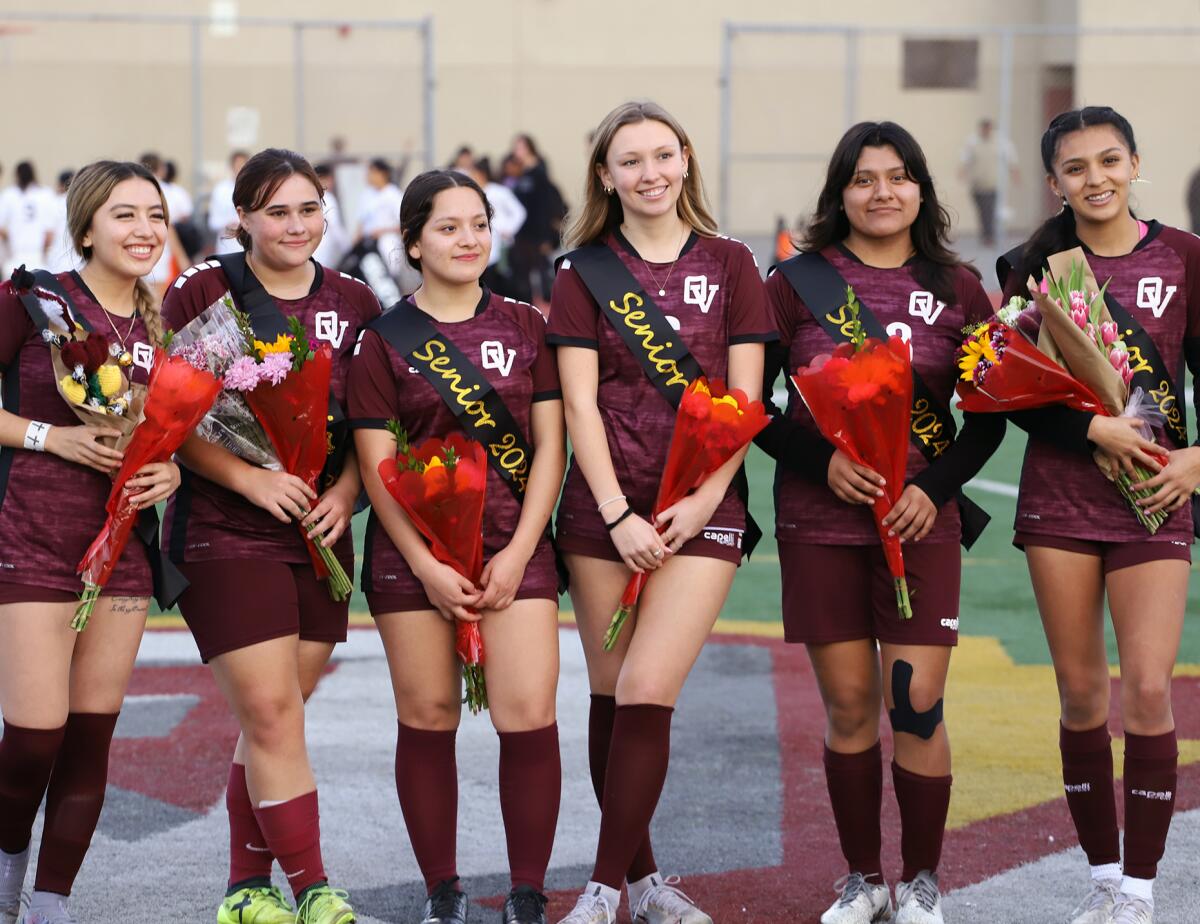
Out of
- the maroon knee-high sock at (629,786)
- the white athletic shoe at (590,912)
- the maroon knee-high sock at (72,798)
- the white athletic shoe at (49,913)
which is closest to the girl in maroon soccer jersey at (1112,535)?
the maroon knee-high sock at (629,786)

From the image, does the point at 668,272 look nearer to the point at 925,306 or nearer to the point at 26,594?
the point at 925,306

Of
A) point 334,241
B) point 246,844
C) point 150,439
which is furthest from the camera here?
point 334,241

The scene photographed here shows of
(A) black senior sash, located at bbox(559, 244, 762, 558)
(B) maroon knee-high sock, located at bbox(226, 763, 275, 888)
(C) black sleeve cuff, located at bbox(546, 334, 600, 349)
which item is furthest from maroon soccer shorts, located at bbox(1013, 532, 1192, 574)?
(B) maroon knee-high sock, located at bbox(226, 763, 275, 888)

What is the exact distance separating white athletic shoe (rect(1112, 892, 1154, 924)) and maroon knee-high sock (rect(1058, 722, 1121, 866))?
0.21m

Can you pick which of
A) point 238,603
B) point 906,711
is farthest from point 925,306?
point 238,603

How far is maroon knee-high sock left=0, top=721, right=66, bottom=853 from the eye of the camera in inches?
168

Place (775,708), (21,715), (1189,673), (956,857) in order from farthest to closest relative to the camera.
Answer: (1189,673), (775,708), (956,857), (21,715)

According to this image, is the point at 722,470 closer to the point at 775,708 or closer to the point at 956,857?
the point at 956,857

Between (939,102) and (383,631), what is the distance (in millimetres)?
21491

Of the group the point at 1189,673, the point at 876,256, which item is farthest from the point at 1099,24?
the point at 876,256

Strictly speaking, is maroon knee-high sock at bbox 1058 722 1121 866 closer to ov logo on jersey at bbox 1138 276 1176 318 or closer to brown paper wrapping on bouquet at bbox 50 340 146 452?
ov logo on jersey at bbox 1138 276 1176 318

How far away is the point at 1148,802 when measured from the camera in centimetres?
448

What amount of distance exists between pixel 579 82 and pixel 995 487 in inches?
633

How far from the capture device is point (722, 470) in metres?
4.46
